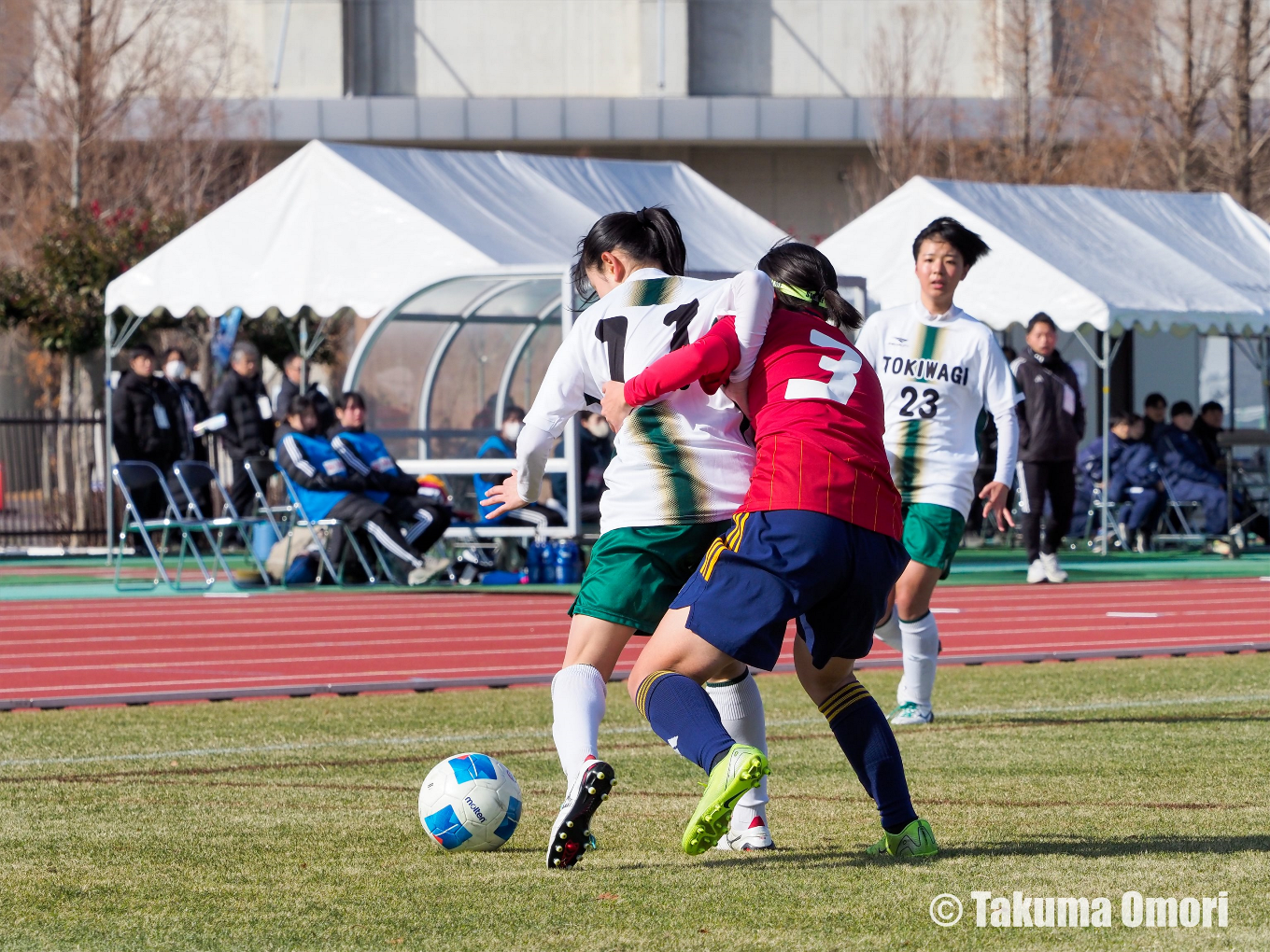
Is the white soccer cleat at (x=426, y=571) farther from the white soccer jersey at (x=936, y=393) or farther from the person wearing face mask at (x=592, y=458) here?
the white soccer jersey at (x=936, y=393)

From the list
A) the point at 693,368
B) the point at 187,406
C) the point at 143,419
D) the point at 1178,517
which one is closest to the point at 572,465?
the point at 143,419

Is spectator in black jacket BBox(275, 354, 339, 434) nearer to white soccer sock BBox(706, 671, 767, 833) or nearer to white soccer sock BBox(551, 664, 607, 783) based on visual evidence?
white soccer sock BBox(706, 671, 767, 833)

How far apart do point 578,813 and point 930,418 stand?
3543 millimetres

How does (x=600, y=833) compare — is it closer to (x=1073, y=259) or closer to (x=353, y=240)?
(x=353, y=240)

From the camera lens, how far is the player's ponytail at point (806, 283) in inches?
199

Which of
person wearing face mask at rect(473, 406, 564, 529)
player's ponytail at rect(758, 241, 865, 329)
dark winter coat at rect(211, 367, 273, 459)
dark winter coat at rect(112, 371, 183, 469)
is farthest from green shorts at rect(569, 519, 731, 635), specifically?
dark winter coat at rect(112, 371, 183, 469)

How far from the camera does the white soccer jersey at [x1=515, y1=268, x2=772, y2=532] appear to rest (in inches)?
193

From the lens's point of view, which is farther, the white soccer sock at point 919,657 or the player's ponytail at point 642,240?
the white soccer sock at point 919,657

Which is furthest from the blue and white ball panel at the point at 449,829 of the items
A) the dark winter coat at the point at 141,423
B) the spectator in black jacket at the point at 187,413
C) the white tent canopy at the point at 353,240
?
the dark winter coat at the point at 141,423

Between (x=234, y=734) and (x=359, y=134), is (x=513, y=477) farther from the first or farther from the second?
(x=359, y=134)

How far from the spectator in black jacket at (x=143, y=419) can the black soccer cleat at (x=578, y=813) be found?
46.2ft

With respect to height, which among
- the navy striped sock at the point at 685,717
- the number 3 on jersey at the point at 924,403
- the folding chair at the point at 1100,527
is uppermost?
the number 3 on jersey at the point at 924,403

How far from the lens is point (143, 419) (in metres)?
18.4

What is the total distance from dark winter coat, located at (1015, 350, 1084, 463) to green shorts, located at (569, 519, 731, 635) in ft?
37.2
